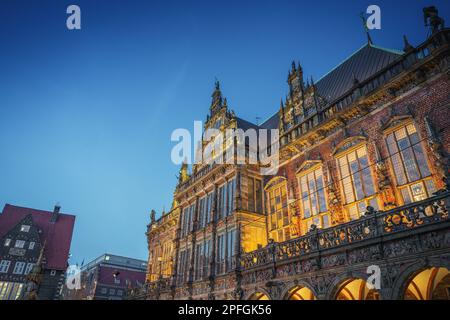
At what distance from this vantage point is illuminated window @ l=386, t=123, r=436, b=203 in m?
12.6

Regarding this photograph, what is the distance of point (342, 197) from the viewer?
619 inches

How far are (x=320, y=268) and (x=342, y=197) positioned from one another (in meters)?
4.74

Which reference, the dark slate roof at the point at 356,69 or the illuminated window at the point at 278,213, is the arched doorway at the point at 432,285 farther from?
the dark slate roof at the point at 356,69

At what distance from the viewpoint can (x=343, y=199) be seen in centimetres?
1563

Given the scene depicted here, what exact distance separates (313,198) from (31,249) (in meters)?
40.2

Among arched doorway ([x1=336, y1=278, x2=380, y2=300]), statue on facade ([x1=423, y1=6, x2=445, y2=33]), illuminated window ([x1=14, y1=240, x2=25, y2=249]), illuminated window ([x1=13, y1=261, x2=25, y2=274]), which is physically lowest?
arched doorway ([x1=336, y1=278, x2=380, y2=300])

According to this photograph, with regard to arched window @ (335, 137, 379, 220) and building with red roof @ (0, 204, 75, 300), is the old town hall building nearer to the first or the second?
arched window @ (335, 137, 379, 220)

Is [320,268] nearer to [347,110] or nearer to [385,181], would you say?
[385,181]

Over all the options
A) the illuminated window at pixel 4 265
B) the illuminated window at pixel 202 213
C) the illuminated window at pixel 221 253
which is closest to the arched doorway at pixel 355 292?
the illuminated window at pixel 221 253

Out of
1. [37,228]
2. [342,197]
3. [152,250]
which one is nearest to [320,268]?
[342,197]

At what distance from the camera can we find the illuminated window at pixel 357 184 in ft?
47.9

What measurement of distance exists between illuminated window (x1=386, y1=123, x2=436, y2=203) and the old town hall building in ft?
0.15

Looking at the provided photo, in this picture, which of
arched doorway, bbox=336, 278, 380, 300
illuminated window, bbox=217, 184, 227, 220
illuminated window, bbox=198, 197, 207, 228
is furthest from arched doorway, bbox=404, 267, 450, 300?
illuminated window, bbox=198, 197, 207, 228

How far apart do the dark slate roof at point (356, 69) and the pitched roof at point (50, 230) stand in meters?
38.5
